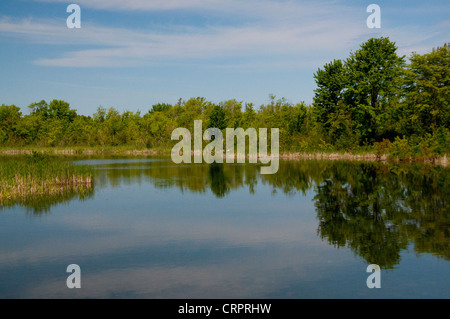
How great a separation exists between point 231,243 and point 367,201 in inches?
445

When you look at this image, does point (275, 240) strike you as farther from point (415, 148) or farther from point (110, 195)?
point (415, 148)

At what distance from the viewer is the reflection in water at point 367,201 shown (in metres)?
14.4

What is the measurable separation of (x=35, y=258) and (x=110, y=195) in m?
13.2

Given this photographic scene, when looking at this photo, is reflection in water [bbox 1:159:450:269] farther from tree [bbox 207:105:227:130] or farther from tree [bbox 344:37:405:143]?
tree [bbox 207:105:227:130]

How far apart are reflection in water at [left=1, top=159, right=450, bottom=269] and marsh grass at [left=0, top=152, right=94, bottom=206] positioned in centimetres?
131

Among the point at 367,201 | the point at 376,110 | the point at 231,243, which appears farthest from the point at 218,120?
the point at 231,243

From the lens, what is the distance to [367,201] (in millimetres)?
23188

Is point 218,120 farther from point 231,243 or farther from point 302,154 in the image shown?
point 231,243

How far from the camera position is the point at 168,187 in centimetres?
3008

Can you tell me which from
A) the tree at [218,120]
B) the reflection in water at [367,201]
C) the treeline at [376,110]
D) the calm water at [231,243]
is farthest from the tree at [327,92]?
A: the calm water at [231,243]

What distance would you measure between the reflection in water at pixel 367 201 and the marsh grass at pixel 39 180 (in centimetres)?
131

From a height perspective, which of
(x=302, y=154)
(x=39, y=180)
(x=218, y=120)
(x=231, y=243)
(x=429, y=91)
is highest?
(x=429, y=91)

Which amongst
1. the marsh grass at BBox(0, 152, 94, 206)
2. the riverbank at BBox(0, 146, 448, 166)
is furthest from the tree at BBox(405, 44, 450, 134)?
the marsh grass at BBox(0, 152, 94, 206)

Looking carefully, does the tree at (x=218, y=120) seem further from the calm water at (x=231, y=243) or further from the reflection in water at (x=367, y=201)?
the calm water at (x=231, y=243)
